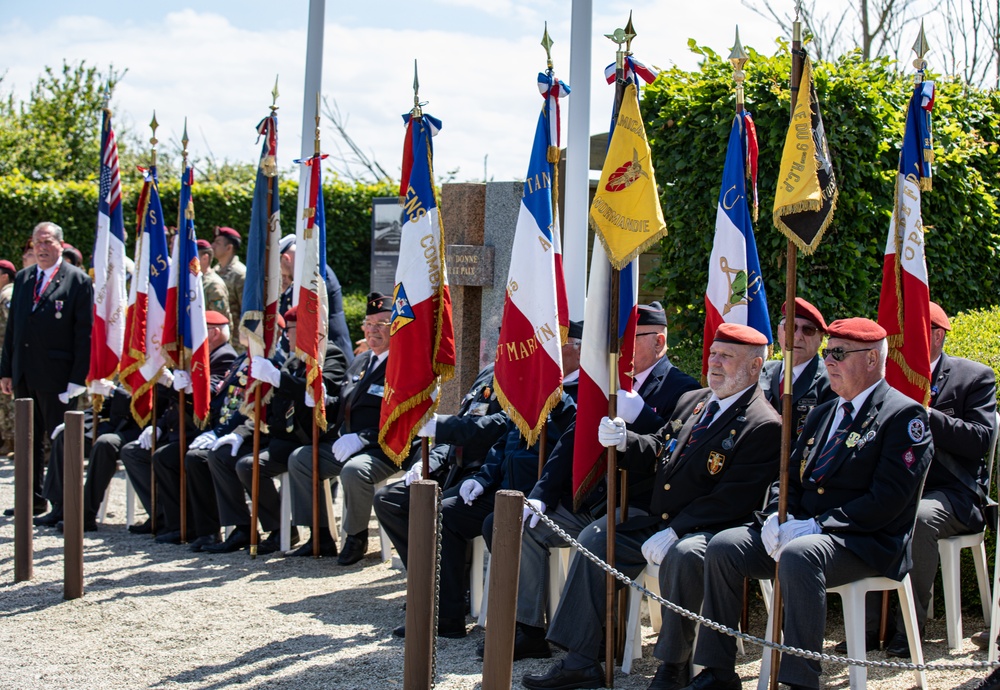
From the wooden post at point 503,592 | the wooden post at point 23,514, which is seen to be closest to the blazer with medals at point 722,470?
the wooden post at point 503,592

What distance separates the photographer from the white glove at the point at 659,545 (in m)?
4.89

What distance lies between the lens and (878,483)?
14.7 ft

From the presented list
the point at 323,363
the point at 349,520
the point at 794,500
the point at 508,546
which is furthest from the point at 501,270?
the point at 508,546

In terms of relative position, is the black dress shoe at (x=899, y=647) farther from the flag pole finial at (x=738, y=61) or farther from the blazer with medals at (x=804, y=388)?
the flag pole finial at (x=738, y=61)

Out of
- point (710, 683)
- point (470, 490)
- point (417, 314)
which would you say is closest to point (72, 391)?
point (417, 314)

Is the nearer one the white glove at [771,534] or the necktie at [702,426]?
the white glove at [771,534]

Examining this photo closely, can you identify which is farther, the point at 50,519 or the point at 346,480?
the point at 50,519

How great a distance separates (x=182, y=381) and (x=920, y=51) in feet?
18.0

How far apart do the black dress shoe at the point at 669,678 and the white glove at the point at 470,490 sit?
5.09ft

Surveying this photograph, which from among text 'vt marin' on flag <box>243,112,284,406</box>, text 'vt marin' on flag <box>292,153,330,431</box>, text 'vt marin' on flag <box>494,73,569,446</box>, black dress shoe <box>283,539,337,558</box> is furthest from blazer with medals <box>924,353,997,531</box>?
text 'vt marin' on flag <box>243,112,284,406</box>

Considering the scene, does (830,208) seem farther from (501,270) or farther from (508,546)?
(501,270)

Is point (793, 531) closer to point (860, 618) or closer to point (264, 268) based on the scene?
point (860, 618)

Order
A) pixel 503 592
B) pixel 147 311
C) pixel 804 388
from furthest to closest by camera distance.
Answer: pixel 147 311 → pixel 804 388 → pixel 503 592

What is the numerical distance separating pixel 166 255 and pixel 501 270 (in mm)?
2604
